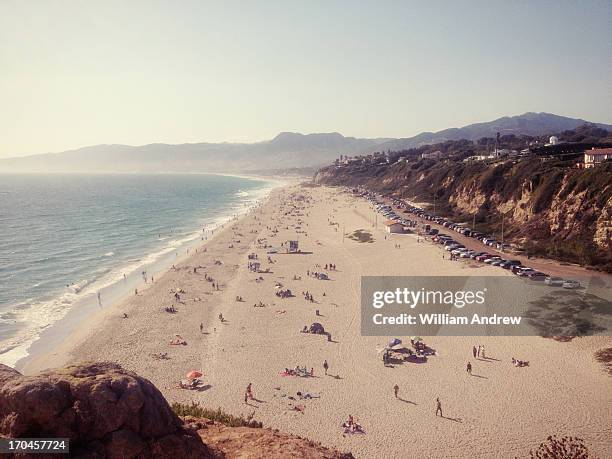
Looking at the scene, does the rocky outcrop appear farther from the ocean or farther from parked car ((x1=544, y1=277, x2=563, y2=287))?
parked car ((x1=544, y1=277, x2=563, y2=287))

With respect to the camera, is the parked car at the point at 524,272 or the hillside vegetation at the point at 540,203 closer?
the parked car at the point at 524,272

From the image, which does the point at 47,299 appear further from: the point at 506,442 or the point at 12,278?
the point at 506,442

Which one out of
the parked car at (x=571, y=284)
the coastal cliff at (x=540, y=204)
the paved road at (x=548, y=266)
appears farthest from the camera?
the coastal cliff at (x=540, y=204)

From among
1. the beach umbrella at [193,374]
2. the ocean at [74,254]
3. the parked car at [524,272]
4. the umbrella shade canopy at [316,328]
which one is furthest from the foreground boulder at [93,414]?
the parked car at [524,272]

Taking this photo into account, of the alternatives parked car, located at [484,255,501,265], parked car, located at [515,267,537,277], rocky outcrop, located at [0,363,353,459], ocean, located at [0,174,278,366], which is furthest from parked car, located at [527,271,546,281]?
ocean, located at [0,174,278,366]

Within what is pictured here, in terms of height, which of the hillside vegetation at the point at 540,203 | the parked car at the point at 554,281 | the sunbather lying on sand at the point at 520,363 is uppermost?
the hillside vegetation at the point at 540,203

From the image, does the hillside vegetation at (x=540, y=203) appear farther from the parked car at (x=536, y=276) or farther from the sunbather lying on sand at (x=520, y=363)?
the sunbather lying on sand at (x=520, y=363)
